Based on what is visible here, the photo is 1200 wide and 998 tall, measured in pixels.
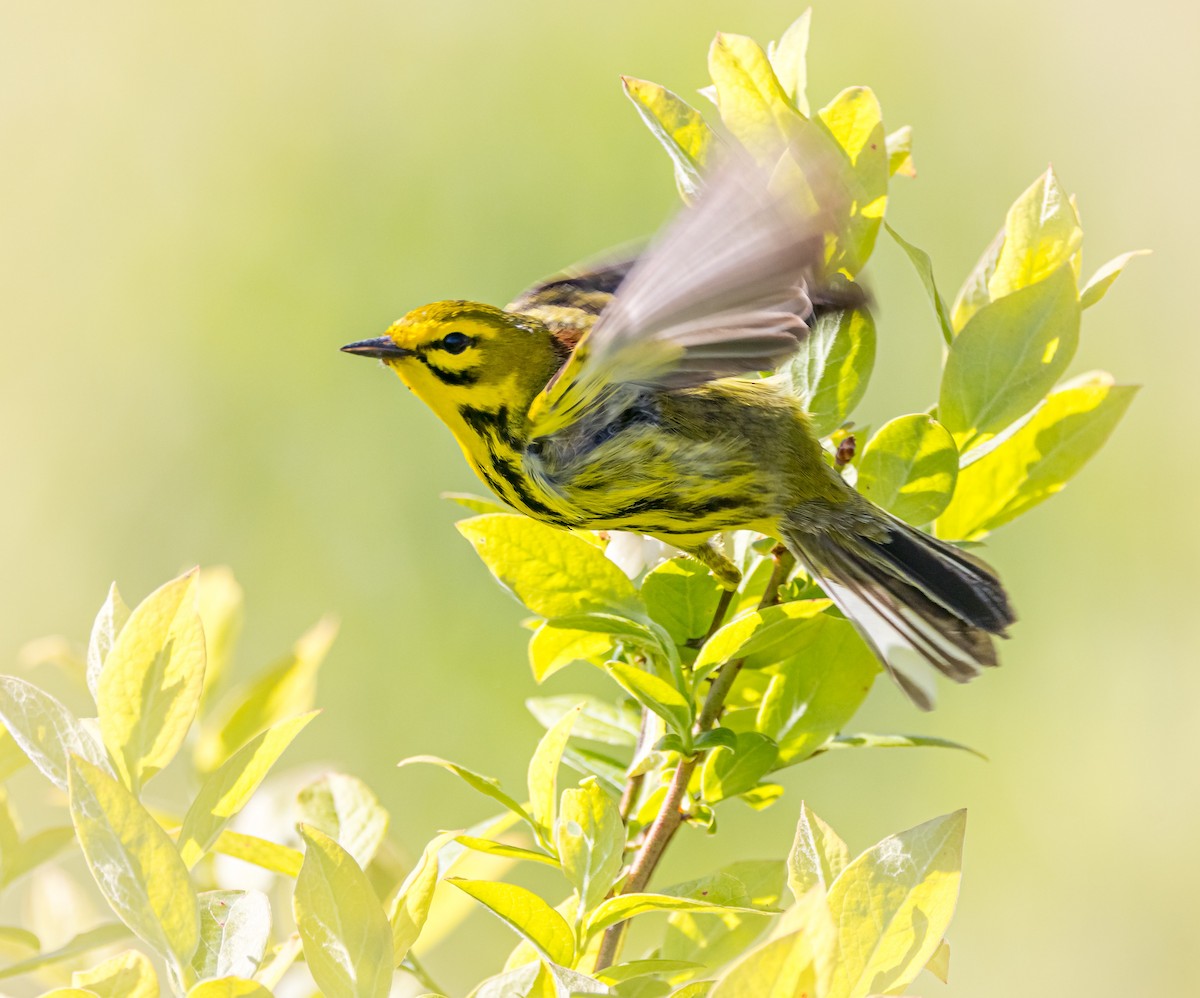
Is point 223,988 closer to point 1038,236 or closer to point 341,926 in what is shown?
point 341,926

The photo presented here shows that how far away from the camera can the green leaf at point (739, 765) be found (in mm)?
1150

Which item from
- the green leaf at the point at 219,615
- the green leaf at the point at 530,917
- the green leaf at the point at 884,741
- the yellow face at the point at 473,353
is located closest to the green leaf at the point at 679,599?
the green leaf at the point at 884,741

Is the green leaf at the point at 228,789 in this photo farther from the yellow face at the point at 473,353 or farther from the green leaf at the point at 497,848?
the yellow face at the point at 473,353

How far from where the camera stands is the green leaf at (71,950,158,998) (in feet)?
3.05

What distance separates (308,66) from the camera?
6.33 m

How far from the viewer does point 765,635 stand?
114cm

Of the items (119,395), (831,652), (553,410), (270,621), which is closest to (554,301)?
(553,410)

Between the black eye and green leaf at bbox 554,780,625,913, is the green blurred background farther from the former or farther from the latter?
green leaf at bbox 554,780,625,913

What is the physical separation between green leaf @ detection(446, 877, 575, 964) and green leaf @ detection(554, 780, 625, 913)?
0.10 ft

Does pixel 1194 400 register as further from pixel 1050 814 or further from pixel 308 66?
pixel 308 66

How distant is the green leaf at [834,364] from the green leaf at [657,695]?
1.17ft

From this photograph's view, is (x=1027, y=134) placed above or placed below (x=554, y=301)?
above

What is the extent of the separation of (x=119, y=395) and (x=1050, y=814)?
381 cm

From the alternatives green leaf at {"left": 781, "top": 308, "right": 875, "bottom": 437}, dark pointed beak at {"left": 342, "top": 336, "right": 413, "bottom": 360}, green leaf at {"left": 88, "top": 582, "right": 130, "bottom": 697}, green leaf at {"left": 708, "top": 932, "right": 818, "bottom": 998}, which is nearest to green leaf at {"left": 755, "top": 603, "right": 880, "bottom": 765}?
green leaf at {"left": 781, "top": 308, "right": 875, "bottom": 437}
